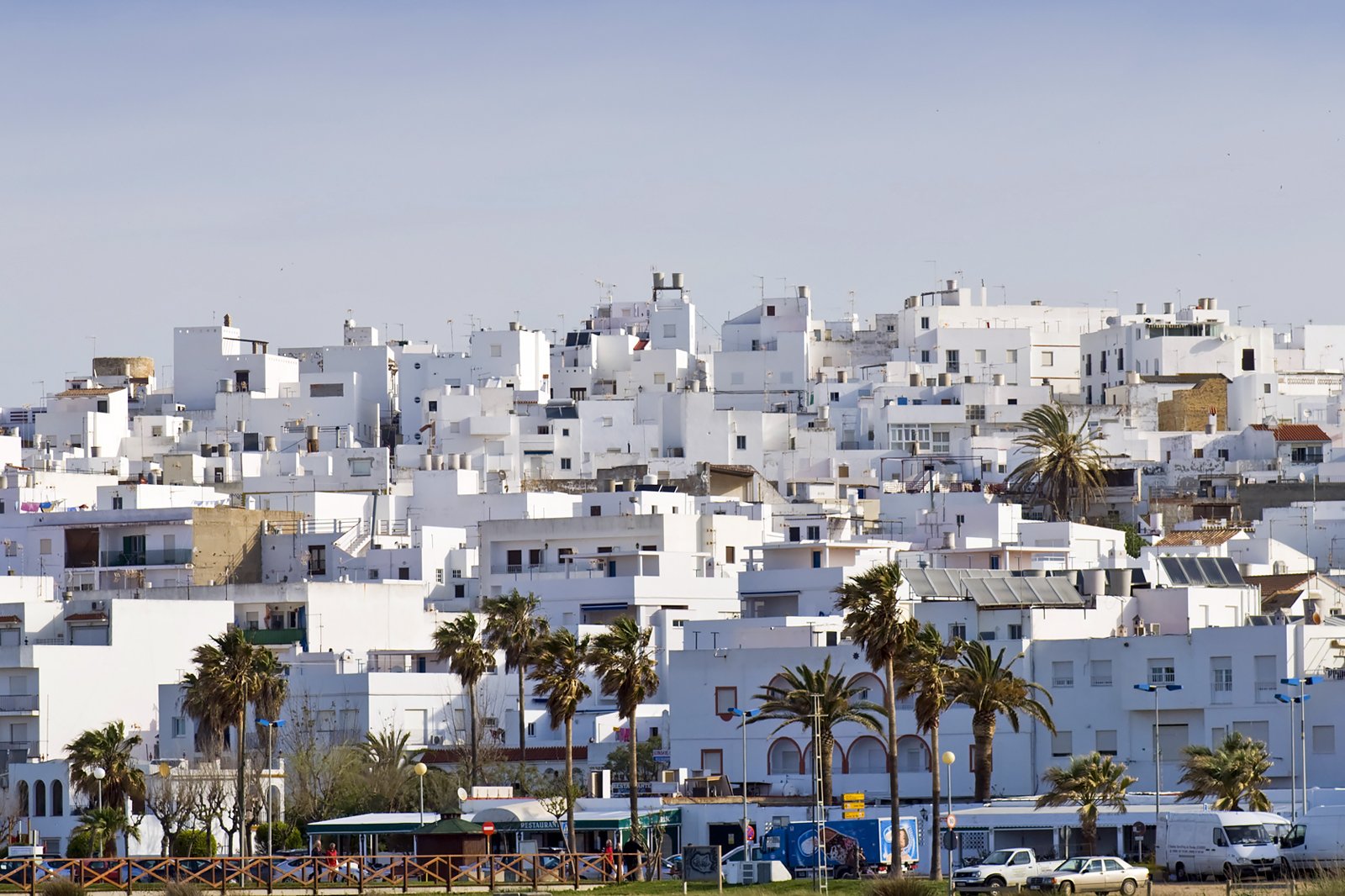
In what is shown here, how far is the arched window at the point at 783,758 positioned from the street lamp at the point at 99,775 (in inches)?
709

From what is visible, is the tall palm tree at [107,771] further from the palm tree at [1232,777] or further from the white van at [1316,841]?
the white van at [1316,841]

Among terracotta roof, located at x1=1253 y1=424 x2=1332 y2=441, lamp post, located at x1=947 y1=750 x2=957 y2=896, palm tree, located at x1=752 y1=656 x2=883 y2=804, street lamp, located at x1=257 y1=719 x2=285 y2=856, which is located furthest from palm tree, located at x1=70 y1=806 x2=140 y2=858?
terracotta roof, located at x1=1253 y1=424 x2=1332 y2=441

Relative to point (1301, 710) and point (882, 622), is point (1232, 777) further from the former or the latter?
point (882, 622)

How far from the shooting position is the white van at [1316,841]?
54.2m

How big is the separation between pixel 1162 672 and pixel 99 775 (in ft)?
91.5

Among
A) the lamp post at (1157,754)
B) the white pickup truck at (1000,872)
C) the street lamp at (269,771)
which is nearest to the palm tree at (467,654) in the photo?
the street lamp at (269,771)

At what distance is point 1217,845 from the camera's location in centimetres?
5684

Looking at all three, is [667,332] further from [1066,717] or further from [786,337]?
[1066,717]

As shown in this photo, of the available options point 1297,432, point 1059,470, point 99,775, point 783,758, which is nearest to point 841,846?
point 783,758

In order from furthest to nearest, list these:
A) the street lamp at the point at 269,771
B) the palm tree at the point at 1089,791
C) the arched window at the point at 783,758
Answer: the arched window at the point at 783,758 → the street lamp at the point at 269,771 → the palm tree at the point at 1089,791

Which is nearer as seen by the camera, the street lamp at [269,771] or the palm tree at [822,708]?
the palm tree at [822,708]

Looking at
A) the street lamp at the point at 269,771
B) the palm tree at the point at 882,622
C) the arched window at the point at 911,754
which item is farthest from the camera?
the arched window at the point at 911,754

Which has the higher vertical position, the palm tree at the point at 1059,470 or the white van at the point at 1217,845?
the palm tree at the point at 1059,470

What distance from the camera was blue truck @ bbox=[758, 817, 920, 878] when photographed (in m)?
62.1
